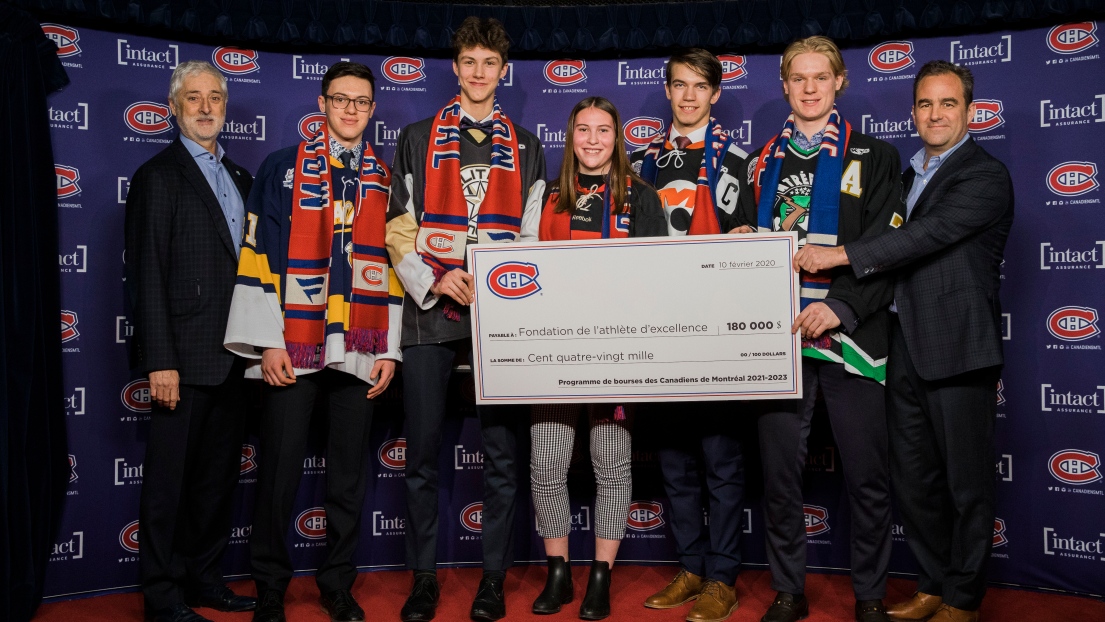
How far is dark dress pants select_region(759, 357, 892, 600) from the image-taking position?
3088 mm

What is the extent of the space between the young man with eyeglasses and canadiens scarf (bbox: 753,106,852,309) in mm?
1483

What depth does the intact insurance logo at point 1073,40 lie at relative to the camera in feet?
11.9

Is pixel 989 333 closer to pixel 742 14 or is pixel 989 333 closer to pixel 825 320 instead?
pixel 825 320

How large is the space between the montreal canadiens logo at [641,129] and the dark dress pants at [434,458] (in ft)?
5.03

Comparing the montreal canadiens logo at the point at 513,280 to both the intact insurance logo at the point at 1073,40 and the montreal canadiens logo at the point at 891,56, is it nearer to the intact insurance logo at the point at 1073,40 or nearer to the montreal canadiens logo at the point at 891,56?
the montreal canadiens logo at the point at 891,56

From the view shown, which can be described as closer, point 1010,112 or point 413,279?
point 413,279

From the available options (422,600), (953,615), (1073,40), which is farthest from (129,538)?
(1073,40)

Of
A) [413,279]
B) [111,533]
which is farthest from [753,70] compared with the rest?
[111,533]

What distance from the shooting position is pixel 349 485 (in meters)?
3.29

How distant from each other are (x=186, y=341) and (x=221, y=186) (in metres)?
0.65

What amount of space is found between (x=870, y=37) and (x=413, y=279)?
2.40 metres

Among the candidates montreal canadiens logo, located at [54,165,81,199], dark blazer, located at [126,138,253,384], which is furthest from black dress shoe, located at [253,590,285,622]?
montreal canadiens logo, located at [54,165,81,199]

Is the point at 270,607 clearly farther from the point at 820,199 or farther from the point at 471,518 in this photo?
the point at 820,199

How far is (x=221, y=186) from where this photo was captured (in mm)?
3414
